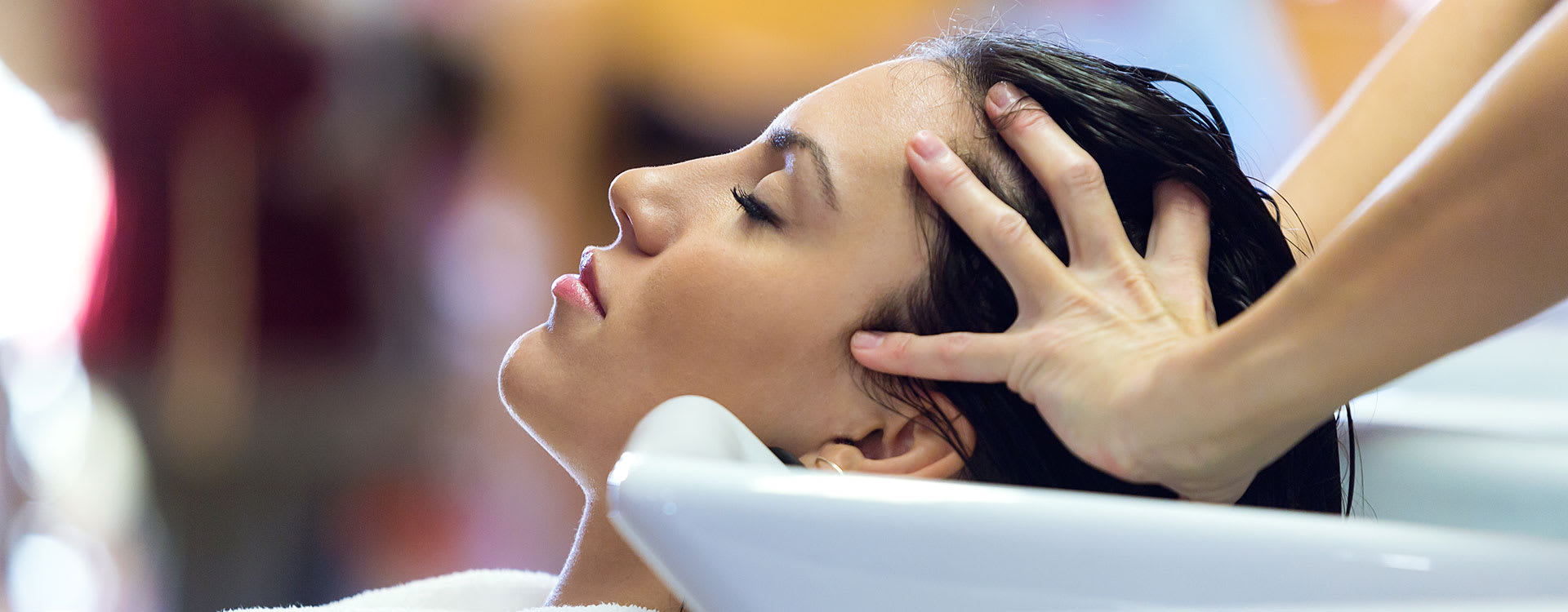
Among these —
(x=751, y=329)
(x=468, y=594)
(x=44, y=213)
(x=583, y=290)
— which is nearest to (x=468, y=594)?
(x=468, y=594)

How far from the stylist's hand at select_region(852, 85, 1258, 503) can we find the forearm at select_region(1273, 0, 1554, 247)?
31 cm

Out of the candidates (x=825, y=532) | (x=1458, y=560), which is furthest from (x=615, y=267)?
(x=1458, y=560)

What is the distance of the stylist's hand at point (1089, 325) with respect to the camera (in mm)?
633

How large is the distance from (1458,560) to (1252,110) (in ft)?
7.90

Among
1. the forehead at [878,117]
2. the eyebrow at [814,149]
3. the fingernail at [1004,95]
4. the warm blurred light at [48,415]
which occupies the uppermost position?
the fingernail at [1004,95]

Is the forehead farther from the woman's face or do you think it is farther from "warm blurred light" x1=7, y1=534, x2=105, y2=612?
"warm blurred light" x1=7, y1=534, x2=105, y2=612

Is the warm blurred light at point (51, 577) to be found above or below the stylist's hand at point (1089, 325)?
below

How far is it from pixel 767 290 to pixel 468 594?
577 millimetres

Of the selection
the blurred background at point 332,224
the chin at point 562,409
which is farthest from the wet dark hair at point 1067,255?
the blurred background at point 332,224

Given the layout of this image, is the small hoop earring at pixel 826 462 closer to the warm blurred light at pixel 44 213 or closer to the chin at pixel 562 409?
the chin at pixel 562 409

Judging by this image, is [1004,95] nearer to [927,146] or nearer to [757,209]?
[927,146]

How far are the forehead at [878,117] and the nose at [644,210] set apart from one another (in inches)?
4.9

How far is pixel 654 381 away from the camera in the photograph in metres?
0.85

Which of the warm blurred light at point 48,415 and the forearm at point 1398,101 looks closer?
the forearm at point 1398,101
